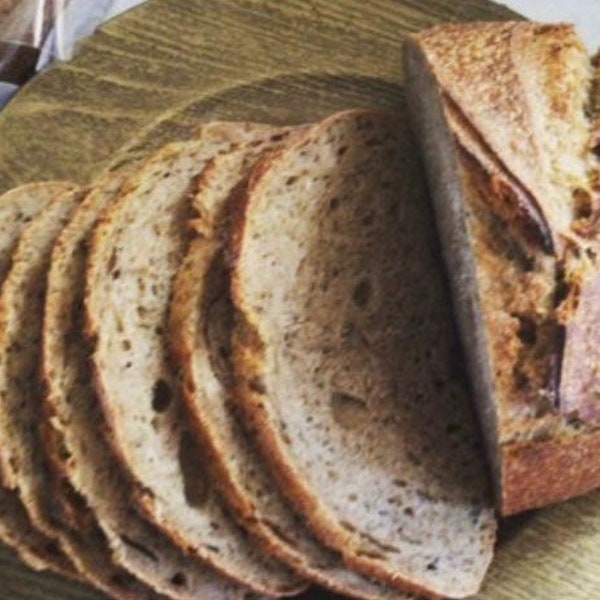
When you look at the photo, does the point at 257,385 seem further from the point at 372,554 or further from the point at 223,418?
the point at 372,554

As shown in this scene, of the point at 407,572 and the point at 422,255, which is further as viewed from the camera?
the point at 422,255

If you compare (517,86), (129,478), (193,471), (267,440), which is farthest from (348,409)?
(517,86)

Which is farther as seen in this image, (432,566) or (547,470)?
(432,566)

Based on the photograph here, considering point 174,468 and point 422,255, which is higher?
point 422,255

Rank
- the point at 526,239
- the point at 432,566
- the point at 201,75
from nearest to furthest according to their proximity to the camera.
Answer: the point at 526,239 → the point at 432,566 → the point at 201,75

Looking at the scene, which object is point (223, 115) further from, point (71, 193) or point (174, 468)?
point (174, 468)

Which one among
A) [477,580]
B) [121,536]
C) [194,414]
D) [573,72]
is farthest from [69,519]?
[573,72]

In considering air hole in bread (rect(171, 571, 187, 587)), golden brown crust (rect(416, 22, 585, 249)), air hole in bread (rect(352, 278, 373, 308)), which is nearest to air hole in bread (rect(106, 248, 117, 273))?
air hole in bread (rect(352, 278, 373, 308))

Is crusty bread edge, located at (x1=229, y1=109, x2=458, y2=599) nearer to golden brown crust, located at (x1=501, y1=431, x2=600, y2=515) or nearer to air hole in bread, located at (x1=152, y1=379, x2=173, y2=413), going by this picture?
air hole in bread, located at (x1=152, y1=379, x2=173, y2=413)
